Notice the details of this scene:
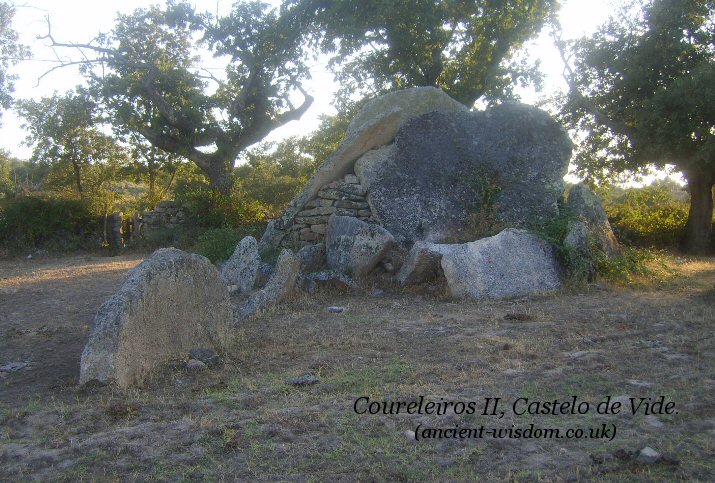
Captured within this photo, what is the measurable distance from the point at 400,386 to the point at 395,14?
49.3 ft

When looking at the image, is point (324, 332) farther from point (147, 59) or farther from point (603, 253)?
point (147, 59)

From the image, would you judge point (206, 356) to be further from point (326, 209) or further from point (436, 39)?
point (436, 39)

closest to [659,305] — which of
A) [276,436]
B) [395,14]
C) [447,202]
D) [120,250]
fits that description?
[447,202]

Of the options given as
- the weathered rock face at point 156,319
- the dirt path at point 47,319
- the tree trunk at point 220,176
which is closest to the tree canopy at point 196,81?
the tree trunk at point 220,176

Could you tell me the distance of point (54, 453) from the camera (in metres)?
3.28

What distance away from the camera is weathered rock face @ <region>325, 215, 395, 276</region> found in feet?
29.4

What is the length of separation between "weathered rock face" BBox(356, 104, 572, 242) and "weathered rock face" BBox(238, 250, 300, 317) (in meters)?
2.14

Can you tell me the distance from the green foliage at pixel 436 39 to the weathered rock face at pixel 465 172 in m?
8.04

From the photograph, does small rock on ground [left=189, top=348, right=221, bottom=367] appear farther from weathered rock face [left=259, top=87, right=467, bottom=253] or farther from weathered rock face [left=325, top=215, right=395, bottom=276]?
weathered rock face [left=259, top=87, right=467, bottom=253]

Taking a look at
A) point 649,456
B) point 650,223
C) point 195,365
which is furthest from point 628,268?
point 650,223

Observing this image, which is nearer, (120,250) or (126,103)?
(120,250)

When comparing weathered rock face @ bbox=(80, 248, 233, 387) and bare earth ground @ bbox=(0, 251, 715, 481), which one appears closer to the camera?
bare earth ground @ bbox=(0, 251, 715, 481)

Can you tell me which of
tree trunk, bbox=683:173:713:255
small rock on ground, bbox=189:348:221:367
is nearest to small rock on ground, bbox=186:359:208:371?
small rock on ground, bbox=189:348:221:367

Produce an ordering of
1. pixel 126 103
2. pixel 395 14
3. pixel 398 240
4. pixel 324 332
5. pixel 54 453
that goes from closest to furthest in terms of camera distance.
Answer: pixel 54 453
pixel 324 332
pixel 398 240
pixel 395 14
pixel 126 103
